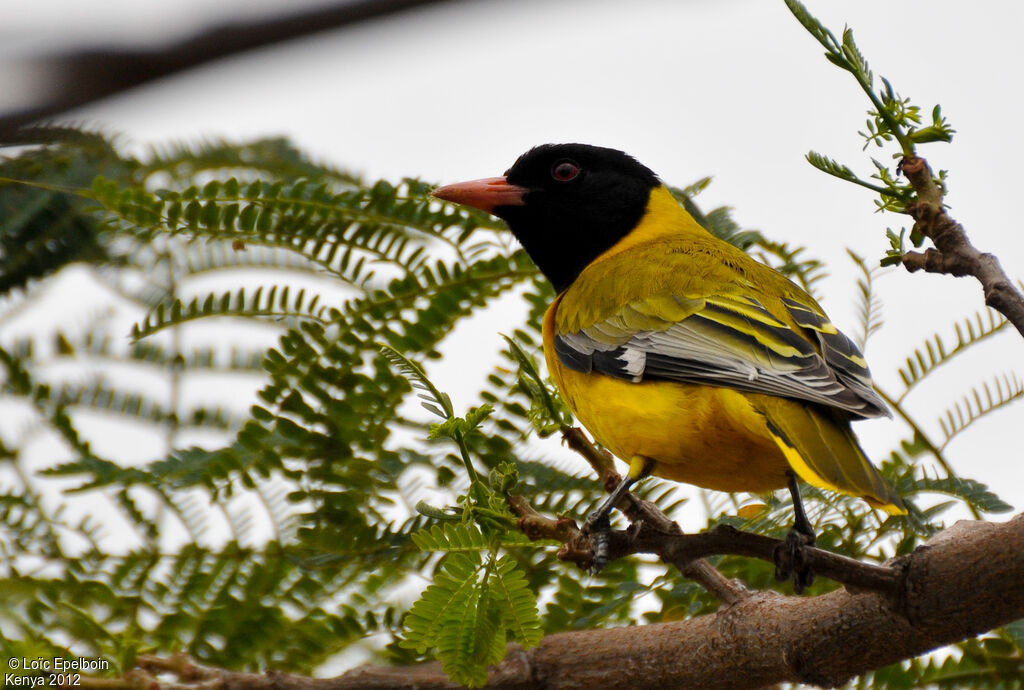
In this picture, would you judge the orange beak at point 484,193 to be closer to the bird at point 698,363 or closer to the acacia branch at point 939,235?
the bird at point 698,363

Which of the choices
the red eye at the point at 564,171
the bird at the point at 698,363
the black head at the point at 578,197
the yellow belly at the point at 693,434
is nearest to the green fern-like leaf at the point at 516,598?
the bird at the point at 698,363

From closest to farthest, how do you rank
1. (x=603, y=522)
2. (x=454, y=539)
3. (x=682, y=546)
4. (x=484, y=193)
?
(x=454, y=539) < (x=682, y=546) < (x=603, y=522) < (x=484, y=193)

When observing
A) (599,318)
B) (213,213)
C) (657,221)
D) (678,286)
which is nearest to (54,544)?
(213,213)

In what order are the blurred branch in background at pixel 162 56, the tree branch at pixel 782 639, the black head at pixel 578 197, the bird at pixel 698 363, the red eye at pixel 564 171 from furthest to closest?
1. the red eye at pixel 564 171
2. the black head at pixel 578 197
3. the bird at pixel 698 363
4. the tree branch at pixel 782 639
5. the blurred branch in background at pixel 162 56

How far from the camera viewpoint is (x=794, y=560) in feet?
7.30

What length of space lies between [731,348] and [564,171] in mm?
1748

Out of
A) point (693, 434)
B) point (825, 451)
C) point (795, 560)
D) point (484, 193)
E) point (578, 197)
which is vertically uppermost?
point (578, 197)

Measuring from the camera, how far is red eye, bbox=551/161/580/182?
14.8ft

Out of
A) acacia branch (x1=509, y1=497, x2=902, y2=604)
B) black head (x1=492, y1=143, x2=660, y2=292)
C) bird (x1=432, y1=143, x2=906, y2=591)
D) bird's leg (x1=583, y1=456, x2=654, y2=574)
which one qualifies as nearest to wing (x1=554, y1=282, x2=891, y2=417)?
bird (x1=432, y1=143, x2=906, y2=591)

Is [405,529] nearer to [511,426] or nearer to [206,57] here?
[511,426]

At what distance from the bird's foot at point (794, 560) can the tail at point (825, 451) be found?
14 centimetres

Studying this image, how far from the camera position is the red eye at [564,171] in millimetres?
4523

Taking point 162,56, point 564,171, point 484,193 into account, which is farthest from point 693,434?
point 564,171

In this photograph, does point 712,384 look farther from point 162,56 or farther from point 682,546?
point 162,56
